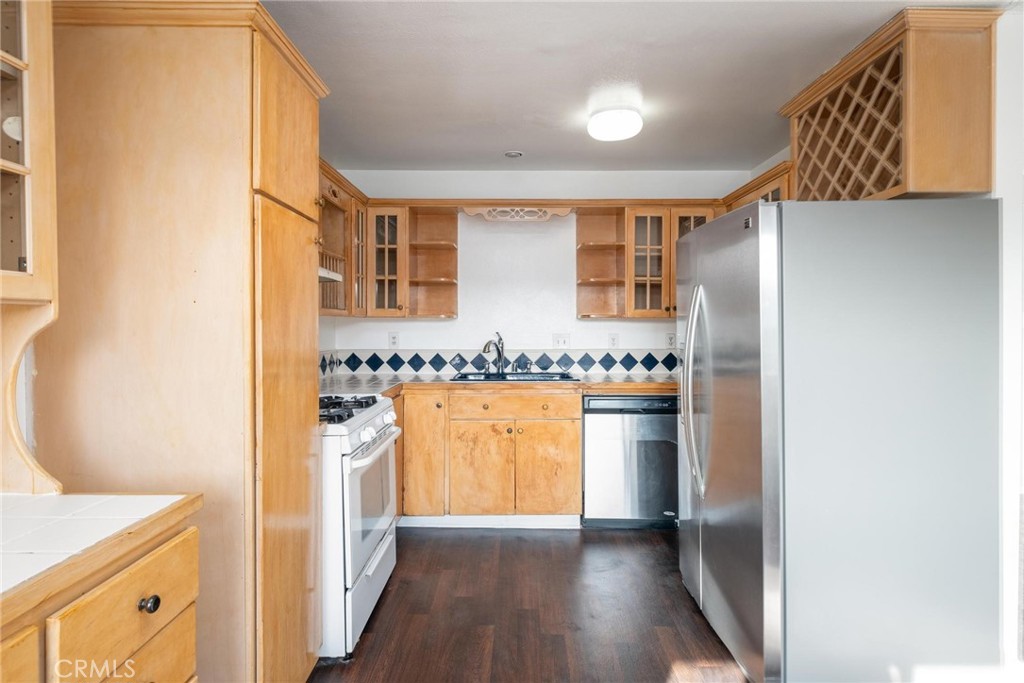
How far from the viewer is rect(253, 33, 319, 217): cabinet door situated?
5.05 feet

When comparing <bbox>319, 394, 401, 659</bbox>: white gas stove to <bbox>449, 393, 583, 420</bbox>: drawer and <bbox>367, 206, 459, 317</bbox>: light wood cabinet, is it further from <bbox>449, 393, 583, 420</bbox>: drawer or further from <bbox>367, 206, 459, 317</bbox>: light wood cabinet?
<bbox>367, 206, 459, 317</bbox>: light wood cabinet

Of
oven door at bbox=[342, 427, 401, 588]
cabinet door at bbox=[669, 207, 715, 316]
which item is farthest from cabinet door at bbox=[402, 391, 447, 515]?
cabinet door at bbox=[669, 207, 715, 316]

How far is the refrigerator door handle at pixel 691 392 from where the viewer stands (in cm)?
230

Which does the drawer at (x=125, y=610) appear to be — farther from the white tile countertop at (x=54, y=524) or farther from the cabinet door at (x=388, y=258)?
the cabinet door at (x=388, y=258)

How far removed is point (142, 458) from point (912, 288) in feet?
7.90

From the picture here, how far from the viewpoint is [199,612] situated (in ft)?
5.01

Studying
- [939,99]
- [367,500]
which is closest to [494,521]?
[367,500]

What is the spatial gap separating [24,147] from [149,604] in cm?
92

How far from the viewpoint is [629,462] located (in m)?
3.45

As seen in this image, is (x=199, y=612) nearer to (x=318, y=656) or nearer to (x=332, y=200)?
(x=318, y=656)

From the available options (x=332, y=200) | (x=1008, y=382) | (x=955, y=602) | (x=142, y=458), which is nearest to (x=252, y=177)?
(x=142, y=458)

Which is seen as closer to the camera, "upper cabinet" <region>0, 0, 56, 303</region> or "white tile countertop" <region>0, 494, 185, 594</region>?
"white tile countertop" <region>0, 494, 185, 594</region>

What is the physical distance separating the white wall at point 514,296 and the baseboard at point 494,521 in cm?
121

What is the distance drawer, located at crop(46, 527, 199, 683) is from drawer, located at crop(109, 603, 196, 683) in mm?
16
